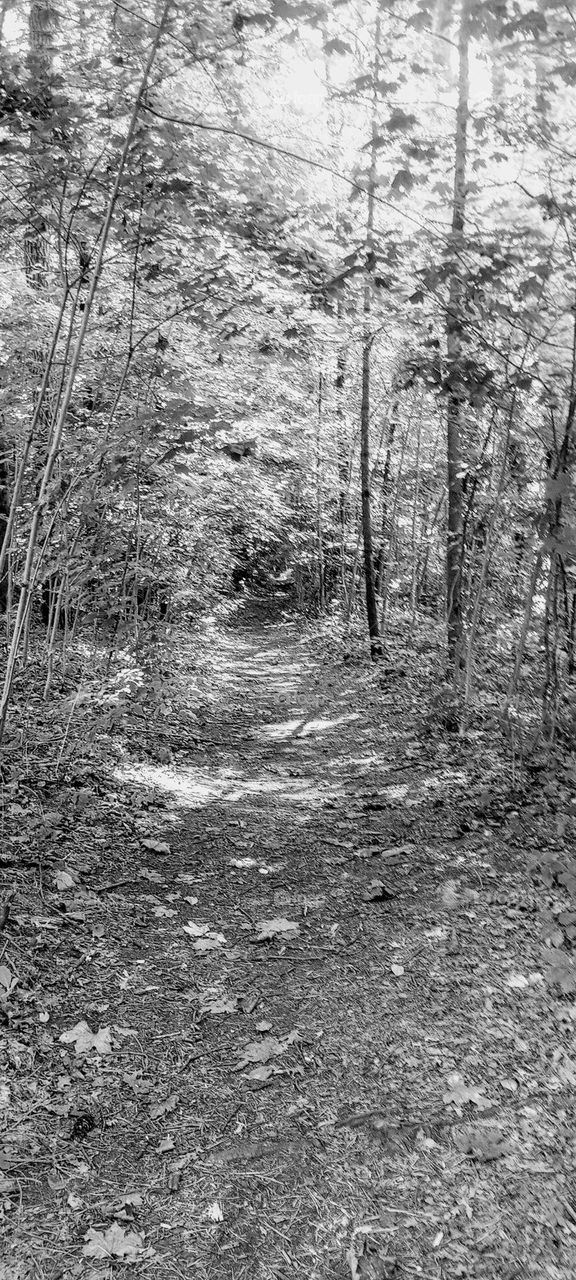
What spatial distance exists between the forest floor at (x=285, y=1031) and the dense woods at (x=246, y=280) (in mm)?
1231

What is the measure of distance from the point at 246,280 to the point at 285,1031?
5.65 metres

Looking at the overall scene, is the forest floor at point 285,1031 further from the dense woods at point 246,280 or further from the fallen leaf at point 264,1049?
the dense woods at point 246,280

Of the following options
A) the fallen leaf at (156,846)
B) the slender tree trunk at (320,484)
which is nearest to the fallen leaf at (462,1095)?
the fallen leaf at (156,846)

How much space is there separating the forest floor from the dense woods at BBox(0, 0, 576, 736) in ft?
4.04

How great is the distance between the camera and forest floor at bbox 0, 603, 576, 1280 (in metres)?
2.16

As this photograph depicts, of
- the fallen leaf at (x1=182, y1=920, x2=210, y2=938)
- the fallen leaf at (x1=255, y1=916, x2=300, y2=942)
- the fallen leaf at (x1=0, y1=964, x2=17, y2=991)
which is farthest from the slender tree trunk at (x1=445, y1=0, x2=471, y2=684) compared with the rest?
the fallen leaf at (x1=0, y1=964, x2=17, y2=991)

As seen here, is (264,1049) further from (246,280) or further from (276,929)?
(246,280)

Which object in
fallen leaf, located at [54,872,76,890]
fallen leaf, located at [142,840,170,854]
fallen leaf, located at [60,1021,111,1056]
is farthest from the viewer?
fallen leaf, located at [142,840,170,854]

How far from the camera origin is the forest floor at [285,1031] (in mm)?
2158

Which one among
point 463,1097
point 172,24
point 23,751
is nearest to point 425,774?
point 23,751

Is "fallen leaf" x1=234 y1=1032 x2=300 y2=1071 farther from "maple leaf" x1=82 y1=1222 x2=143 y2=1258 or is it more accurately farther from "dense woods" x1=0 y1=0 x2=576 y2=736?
"dense woods" x1=0 y1=0 x2=576 y2=736

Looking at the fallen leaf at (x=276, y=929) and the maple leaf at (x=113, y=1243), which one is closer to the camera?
the maple leaf at (x=113, y=1243)

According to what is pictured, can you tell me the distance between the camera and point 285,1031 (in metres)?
3.02

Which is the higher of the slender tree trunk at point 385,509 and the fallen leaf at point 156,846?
the slender tree trunk at point 385,509
